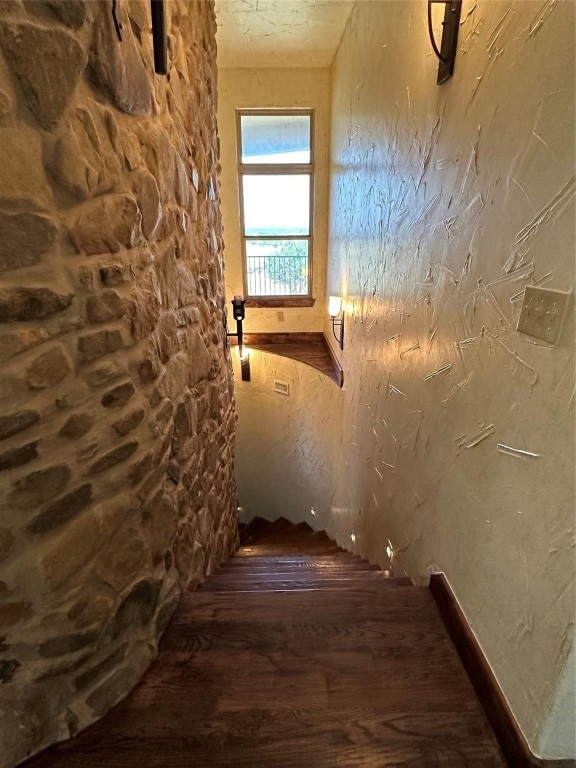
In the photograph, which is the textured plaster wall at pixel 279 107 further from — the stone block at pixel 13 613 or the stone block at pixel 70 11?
the stone block at pixel 13 613

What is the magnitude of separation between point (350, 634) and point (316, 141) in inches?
184

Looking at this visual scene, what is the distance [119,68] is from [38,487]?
96cm

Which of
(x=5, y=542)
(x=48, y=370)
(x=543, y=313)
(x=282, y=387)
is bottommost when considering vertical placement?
(x=282, y=387)

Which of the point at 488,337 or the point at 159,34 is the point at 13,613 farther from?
A: the point at 159,34

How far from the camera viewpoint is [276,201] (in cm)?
473

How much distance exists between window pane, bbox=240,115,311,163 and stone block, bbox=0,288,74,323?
14.3 feet

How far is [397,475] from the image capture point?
1.77m

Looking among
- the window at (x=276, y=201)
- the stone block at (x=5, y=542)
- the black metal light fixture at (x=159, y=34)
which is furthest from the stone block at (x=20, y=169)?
the window at (x=276, y=201)

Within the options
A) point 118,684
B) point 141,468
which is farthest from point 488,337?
point 118,684

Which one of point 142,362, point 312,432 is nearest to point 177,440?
point 142,362

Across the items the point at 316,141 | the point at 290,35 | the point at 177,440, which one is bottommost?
the point at 177,440

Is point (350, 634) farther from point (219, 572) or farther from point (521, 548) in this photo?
point (219, 572)

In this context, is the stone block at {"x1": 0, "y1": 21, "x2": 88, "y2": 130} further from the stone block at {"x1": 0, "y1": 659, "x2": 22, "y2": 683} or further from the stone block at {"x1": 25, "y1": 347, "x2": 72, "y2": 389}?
the stone block at {"x1": 0, "y1": 659, "x2": 22, "y2": 683}

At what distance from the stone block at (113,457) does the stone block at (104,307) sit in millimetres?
321
